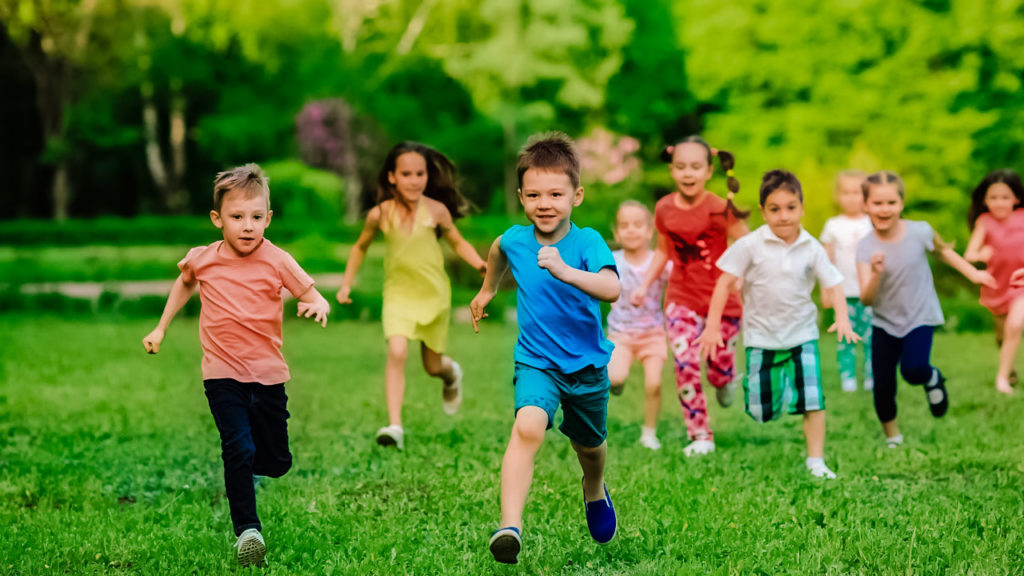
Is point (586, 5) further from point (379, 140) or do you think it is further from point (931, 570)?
point (931, 570)

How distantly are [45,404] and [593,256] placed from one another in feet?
23.2

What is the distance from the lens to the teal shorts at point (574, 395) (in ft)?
16.8

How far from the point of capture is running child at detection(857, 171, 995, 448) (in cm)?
788

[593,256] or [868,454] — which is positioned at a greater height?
[593,256]

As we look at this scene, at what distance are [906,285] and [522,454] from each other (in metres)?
4.06

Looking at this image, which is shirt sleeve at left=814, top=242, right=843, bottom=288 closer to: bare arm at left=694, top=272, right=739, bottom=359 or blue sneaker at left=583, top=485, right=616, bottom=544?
bare arm at left=694, top=272, right=739, bottom=359

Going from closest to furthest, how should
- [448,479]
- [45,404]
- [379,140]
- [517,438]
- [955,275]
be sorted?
[517,438]
[448,479]
[45,404]
[955,275]
[379,140]

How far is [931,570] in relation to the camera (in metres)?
5.07

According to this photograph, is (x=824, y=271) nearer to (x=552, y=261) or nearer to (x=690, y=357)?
(x=690, y=357)

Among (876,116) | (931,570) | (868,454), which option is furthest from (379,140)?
(931,570)

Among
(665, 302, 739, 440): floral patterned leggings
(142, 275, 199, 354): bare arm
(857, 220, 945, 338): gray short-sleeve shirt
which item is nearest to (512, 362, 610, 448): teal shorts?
(142, 275, 199, 354): bare arm

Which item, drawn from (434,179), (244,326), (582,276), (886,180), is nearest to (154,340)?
(244,326)

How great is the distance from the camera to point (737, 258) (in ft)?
23.7

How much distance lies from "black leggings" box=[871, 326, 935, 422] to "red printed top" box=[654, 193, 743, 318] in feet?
3.33
